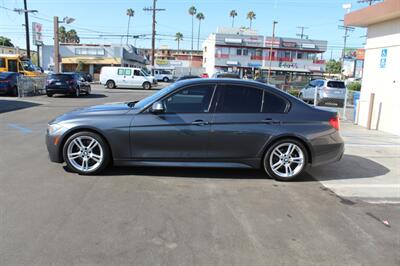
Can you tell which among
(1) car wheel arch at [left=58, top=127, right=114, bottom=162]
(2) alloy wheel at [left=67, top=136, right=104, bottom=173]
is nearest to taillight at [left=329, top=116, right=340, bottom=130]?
(1) car wheel arch at [left=58, top=127, right=114, bottom=162]

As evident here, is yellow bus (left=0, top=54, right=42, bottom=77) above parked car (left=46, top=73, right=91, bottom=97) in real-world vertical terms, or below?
above

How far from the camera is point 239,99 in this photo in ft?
20.2

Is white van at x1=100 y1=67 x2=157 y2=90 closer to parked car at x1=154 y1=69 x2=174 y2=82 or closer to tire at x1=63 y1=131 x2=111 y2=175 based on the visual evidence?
parked car at x1=154 y1=69 x2=174 y2=82

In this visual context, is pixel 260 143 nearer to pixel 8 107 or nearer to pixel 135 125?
pixel 135 125

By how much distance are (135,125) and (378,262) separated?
12.5 ft

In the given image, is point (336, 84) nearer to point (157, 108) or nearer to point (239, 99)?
point (239, 99)

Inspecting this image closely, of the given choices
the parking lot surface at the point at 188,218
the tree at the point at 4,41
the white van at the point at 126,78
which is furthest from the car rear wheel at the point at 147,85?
the tree at the point at 4,41

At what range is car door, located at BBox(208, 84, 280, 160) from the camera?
5.98 meters

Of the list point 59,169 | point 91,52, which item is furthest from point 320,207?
point 91,52

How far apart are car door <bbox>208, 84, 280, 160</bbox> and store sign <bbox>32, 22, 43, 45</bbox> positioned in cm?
5378

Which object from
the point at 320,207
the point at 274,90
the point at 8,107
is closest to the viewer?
the point at 320,207

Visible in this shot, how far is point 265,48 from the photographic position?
7625cm

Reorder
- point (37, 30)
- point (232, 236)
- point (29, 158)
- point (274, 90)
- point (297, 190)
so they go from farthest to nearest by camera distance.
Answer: point (37, 30) → point (29, 158) → point (274, 90) → point (297, 190) → point (232, 236)

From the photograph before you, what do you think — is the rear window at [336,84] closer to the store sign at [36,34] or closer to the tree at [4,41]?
the store sign at [36,34]
